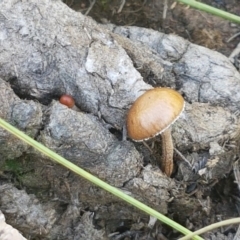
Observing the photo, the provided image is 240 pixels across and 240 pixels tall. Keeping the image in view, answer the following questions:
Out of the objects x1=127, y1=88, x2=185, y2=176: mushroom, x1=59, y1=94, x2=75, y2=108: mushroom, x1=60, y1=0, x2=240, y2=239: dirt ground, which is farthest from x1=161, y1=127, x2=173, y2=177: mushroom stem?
x1=60, y1=0, x2=240, y2=239: dirt ground

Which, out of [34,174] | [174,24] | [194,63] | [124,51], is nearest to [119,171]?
[34,174]

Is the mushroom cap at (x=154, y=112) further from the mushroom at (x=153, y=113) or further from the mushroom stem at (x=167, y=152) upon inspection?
the mushroom stem at (x=167, y=152)

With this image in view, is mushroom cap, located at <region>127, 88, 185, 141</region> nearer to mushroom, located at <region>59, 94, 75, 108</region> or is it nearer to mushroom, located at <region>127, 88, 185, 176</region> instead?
mushroom, located at <region>127, 88, 185, 176</region>

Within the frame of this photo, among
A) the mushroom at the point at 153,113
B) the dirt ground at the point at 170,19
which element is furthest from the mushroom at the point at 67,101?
the dirt ground at the point at 170,19

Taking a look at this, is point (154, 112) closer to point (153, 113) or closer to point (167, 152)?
point (153, 113)

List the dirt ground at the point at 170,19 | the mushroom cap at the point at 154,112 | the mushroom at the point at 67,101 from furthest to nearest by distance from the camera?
the dirt ground at the point at 170,19
the mushroom at the point at 67,101
the mushroom cap at the point at 154,112

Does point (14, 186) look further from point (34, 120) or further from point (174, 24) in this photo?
point (174, 24)

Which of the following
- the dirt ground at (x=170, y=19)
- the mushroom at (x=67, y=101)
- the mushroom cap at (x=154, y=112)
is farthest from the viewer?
the dirt ground at (x=170, y=19)

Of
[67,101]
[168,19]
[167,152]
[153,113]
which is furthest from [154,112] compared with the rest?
[168,19]

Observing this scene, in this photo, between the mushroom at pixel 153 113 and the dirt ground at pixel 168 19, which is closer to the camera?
the mushroom at pixel 153 113
